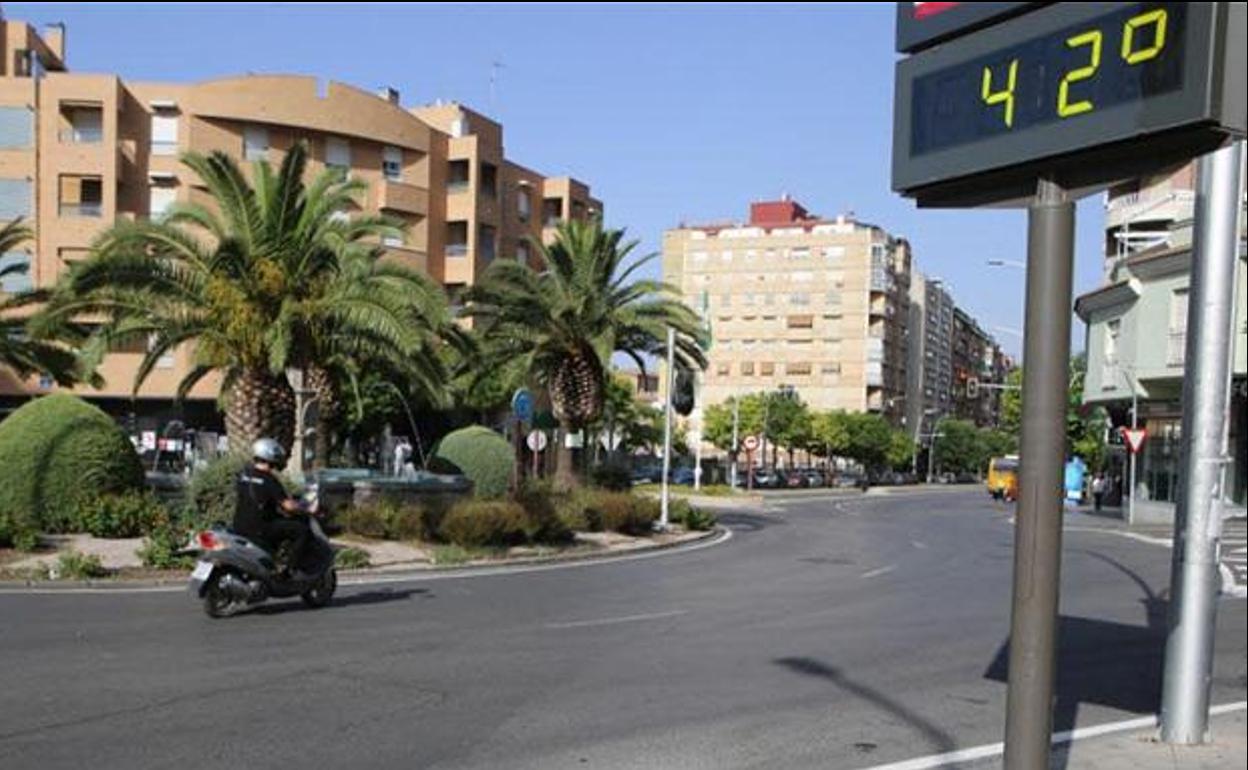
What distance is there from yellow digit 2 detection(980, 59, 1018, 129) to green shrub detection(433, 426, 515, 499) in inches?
938

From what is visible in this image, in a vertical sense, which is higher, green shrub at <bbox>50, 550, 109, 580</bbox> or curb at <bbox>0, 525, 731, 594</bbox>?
green shrub at <bbox>50, 550, 109, 580</bbox>

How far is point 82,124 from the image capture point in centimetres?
5500

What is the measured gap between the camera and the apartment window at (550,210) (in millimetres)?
74250

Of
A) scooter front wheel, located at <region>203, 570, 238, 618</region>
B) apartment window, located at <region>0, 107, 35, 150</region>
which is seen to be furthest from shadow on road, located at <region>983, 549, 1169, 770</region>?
apartment window, located at <region>0, 107, 35, 150</region>

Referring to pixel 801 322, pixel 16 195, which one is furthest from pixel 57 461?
pixel 801 322

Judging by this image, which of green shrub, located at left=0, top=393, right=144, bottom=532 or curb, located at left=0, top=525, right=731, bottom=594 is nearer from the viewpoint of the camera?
curb, located at left=0, top=525, right=731, bottom=594

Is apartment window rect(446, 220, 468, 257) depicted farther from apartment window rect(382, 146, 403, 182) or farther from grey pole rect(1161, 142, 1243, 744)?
grey pole rect(1161, 142, 1243, 744)

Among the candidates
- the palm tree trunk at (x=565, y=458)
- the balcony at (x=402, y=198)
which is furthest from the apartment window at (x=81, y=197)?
the palm tree trunk at (x=565, y=458)

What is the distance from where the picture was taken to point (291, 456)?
24281mm

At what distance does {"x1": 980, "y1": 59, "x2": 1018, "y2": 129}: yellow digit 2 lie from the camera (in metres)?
3.79

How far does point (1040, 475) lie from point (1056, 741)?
14.2 feet

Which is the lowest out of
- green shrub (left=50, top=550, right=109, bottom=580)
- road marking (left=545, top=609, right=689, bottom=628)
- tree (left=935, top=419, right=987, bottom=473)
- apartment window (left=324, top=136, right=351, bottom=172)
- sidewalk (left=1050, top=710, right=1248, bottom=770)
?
tree (left=935, top=419, right=987, bottom=473)

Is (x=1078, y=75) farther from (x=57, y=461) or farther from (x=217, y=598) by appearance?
(x=57, y=461)

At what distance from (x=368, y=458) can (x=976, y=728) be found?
2062 inches
